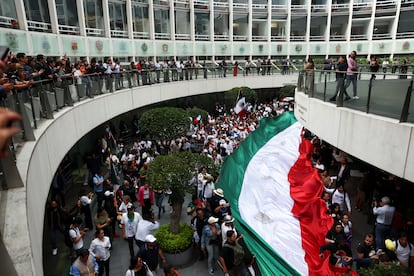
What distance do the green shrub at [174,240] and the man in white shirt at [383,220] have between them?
4.70 meters

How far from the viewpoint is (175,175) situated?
743 centimetres

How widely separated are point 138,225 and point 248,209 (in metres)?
3.54

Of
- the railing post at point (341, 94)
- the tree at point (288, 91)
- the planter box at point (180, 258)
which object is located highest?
the railing post at point (341, 94)

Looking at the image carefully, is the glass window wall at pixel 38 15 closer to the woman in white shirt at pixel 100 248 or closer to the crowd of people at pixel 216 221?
the crowd of people at pixel 216 221

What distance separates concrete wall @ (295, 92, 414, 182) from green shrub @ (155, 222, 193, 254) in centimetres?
Result: 475

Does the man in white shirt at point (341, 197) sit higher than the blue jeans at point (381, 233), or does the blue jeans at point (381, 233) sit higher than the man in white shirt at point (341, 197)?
the man in white shirt at point (341, 197)

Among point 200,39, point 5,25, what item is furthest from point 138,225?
point 200,39

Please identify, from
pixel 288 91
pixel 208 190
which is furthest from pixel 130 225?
pixel 288 91

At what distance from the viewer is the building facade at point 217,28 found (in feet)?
63.1

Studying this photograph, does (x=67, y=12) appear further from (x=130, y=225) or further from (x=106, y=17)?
(x=130, y=225)

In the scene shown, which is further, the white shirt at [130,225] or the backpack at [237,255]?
the white shirt at [130,225]

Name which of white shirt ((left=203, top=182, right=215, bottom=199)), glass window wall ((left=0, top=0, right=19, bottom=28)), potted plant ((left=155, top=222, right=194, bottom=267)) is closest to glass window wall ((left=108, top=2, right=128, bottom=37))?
glass window wall ((left=0, top=0, right=19, bottom=28))

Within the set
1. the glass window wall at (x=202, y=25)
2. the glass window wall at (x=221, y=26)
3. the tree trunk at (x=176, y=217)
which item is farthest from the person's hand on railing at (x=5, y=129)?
the glass window wall at (x=221, y=26)

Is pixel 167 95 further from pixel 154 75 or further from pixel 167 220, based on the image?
pixel 167 220
